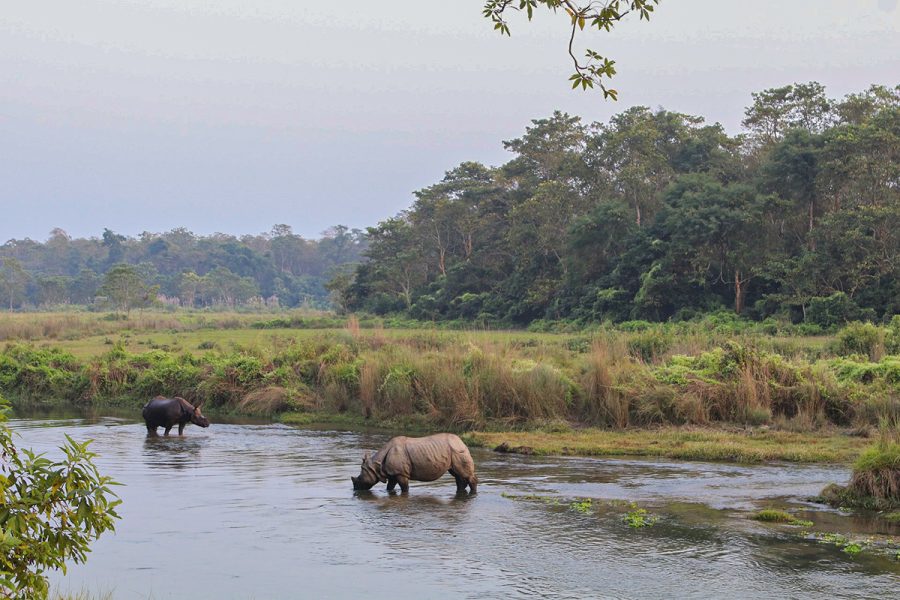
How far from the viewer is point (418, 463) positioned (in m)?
14.2

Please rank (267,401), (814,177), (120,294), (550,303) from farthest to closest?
(120,294) < (550,303) < (814,177) < (267,401)

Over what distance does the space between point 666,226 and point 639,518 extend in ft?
122

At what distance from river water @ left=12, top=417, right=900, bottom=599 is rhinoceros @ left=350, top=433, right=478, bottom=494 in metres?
0.27

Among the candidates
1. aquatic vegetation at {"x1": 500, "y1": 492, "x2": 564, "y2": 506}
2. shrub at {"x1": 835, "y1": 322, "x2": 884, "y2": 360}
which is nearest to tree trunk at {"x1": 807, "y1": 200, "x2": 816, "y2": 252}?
shrub at {"x1": 835, "y1": 322, "x2": 884, "y2": 360}

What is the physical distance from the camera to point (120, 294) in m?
76.8

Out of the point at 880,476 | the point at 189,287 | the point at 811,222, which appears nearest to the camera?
the point at 880,476

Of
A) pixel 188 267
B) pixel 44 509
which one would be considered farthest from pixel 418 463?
pixel 188 267

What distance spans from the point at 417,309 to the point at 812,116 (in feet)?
89.5

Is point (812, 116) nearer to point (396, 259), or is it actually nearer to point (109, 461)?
point (396, 259)

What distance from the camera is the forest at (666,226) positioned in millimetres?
41250

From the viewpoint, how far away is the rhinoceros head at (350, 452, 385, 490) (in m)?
14.4

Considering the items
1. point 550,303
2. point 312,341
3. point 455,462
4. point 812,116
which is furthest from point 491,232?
point 455,462

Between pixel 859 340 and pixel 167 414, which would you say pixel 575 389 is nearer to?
pixel 859 340

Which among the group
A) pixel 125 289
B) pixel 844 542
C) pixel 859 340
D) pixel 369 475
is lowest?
pixel 844 542
